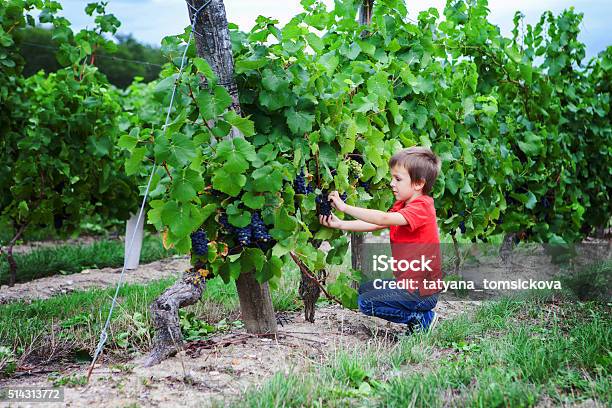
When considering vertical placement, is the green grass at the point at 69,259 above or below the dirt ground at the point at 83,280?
above

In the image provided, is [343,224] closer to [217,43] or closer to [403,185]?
[403,185]

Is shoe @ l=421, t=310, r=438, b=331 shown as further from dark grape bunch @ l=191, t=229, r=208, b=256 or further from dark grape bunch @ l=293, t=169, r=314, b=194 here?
dark grape bunch @ l=191, t=229, r=208, b=256

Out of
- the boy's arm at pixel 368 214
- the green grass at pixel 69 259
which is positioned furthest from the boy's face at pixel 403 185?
the green grass at pixel 69 259

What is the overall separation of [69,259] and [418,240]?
4.03 metres

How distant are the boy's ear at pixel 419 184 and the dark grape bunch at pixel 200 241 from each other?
1.13 m

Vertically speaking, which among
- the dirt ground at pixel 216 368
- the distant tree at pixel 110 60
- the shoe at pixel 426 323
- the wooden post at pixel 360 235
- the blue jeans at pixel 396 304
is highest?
the distant tree at pixel 110 60

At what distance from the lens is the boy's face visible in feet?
11.3

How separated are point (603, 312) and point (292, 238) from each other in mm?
2189

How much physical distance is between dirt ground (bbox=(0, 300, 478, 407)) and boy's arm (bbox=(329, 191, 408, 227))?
60 cm

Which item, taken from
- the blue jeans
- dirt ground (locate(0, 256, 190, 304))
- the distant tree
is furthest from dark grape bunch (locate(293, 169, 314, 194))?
the distant tree

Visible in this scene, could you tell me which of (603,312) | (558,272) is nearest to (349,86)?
(603,312)

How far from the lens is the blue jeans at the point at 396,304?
3.62 m

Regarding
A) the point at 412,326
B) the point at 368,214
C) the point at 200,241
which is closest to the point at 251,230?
the point at 200,241

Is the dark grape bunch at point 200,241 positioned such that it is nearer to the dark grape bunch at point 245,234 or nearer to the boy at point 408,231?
the dark grape bunch at point 245,234
